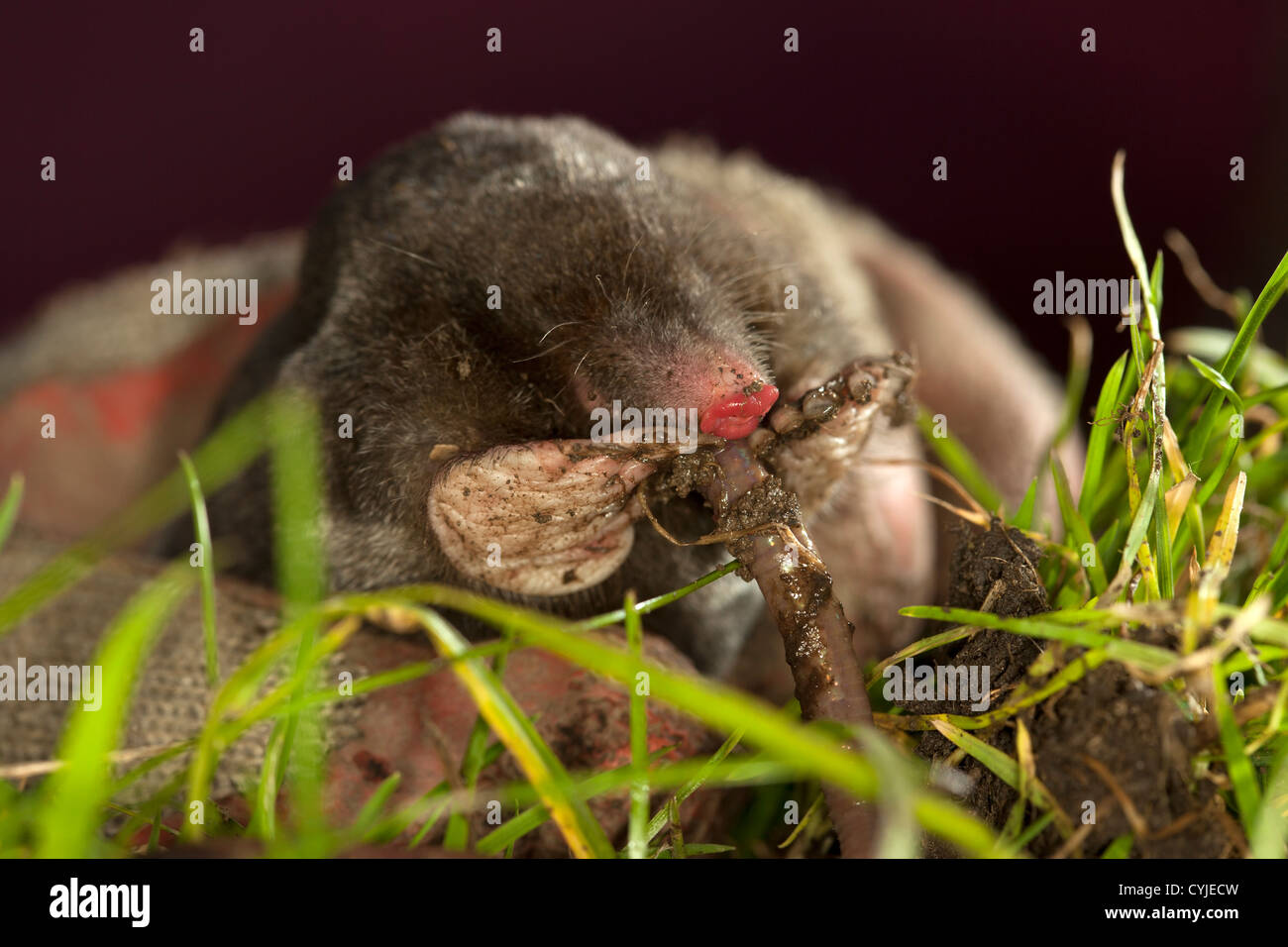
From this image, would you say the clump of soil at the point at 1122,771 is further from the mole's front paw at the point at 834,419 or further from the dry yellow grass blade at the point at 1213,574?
the mole's front paw at the point at 834,419

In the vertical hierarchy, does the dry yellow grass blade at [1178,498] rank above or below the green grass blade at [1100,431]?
below

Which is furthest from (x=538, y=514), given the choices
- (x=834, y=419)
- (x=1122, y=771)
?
(x=1122, y=771)

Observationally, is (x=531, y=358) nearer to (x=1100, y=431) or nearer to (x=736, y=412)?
(x=736, y=412)

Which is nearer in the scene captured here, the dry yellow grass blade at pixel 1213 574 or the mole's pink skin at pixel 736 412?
the dry yellow grass blade at pixel 1213 574

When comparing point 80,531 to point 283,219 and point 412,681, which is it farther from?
point 412,681

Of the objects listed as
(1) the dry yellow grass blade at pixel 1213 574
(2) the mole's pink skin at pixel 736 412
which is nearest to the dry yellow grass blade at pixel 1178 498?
(1) the dry yellow grass blade at pixel 1213 574

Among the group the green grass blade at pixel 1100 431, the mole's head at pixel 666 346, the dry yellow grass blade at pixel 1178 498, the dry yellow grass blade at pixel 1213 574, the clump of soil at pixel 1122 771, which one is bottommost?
the clump of soil at pixel 1122 771

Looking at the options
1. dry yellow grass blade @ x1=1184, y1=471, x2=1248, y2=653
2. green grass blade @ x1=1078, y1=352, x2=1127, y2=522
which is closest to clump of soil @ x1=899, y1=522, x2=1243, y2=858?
dry yellow grass blade @ x1=1184, y1=471, x2=1248, y2=653
